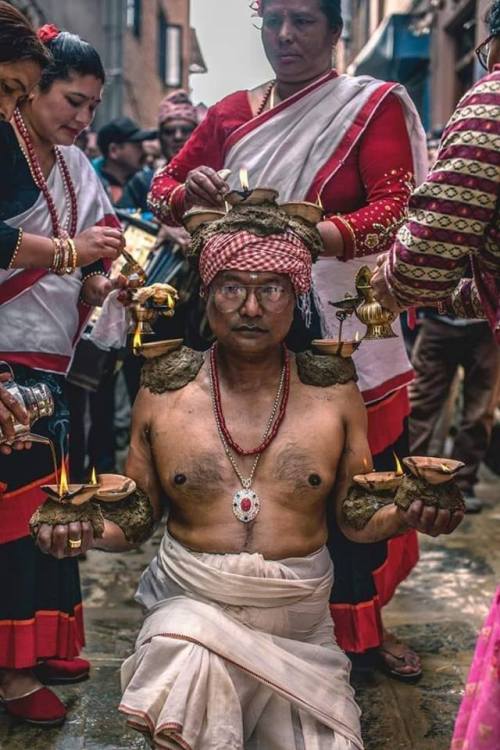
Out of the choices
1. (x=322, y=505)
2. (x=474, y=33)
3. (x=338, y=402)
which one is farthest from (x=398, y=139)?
(x=474, y=33)

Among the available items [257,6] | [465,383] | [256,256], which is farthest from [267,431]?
[465,383]

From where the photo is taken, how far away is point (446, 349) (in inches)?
238

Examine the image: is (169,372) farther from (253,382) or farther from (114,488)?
(114,488)

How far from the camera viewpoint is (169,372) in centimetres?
282

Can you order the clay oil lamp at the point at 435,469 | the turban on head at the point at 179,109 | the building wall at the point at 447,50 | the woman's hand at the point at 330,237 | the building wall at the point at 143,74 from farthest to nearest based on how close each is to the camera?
the building wall at the point at 143,74
the building wall at the point at 447,50
the turban on head at the point at 179,109
the woman's hand at the point at 330,237
the clay oil lamp at the point at 435,469

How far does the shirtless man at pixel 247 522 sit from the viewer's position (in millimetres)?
2426

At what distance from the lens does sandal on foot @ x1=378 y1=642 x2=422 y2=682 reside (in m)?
3.55

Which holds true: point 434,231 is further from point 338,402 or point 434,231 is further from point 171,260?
point 171,260

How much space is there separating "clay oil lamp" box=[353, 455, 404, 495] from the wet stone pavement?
982mm

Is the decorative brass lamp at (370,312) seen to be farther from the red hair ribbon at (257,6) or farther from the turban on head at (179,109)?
the turban on head at (179,109)

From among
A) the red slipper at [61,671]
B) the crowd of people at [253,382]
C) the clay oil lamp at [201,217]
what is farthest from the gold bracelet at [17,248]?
the red slipper at [61,671]

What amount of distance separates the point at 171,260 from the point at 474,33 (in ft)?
22.8

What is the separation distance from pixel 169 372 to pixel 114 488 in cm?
42

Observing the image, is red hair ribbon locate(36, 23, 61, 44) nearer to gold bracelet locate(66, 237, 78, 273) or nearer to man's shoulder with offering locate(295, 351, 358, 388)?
gold bracelet locate(66, 237, 78, 273)
